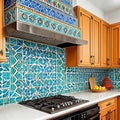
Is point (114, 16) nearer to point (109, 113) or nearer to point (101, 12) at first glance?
point (101, 12)

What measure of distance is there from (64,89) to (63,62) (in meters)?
0.43

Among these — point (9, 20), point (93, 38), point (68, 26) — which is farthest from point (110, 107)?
point (9, 20)

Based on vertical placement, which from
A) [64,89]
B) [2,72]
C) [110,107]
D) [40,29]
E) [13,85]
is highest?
[40,29]

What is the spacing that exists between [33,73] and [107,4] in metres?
2.09

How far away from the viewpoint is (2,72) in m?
1.62

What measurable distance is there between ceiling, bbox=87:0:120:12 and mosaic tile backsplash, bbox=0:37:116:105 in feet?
4.25

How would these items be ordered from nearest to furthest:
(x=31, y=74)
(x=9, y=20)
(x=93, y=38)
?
1. (x=9, y=20)
2. (x=31, y=74)
3. (x=93, y=38)

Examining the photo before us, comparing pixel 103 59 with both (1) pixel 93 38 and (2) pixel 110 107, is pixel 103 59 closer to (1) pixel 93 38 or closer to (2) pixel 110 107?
(1) pixel 93 38

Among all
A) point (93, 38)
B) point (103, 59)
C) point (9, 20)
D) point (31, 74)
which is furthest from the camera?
point (103, 59)

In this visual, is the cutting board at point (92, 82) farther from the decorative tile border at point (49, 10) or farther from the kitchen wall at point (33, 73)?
the decorative tile border at point (49, 10)

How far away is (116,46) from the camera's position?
302 centimetres

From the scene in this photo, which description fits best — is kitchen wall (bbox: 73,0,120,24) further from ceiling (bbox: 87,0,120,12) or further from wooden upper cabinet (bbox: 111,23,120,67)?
wooden upper cabinet (bbox: 111,23,120,67)

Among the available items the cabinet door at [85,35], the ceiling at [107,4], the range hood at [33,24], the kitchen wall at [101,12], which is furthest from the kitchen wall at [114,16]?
the range hood at [33,24]

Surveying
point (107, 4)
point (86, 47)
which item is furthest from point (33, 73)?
point (107, 4)
